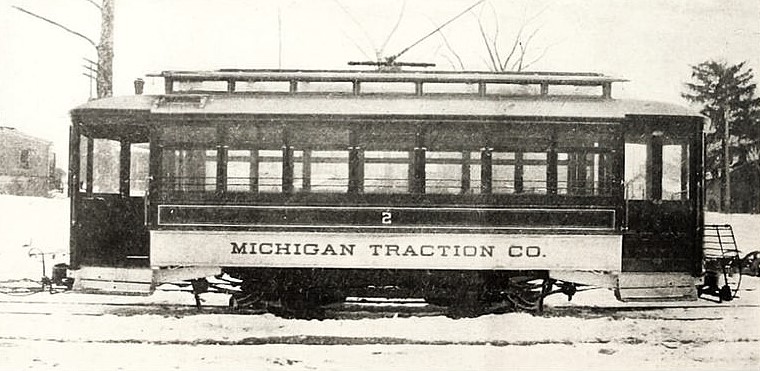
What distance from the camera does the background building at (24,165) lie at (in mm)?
13539

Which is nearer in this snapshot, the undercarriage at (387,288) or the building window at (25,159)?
the undercarriage at (387,288)

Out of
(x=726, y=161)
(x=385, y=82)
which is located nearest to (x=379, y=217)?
(x=385, y=82)

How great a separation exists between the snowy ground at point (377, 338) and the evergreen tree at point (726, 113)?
2.21ft

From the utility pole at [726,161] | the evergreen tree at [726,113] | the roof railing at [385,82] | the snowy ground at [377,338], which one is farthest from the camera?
the utility pole at [726,161]

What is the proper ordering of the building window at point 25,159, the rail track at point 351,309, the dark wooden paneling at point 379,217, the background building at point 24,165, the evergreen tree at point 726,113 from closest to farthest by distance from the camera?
1. the dark wooden paneling at point 379,217
2. the evergreen tree at point 726,113
3. the rail track at point 351,309
4. the background building at point 24,165
5. the building window at point 25,159

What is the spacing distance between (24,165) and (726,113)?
42.5 ft

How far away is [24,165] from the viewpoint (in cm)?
1498

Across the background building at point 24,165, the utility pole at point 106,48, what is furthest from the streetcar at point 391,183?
the background building at point 24,165

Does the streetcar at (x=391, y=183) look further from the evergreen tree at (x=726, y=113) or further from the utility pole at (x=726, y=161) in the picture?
the utility pole at (x=726, y=161)

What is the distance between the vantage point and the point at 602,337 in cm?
761

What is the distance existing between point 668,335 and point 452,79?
3.52 m

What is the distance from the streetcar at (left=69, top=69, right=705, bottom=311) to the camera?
7.81 m

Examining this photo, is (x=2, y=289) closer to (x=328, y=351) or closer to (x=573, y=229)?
(x=328, y=351)

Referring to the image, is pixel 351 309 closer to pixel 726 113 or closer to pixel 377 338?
pixel 377 338
